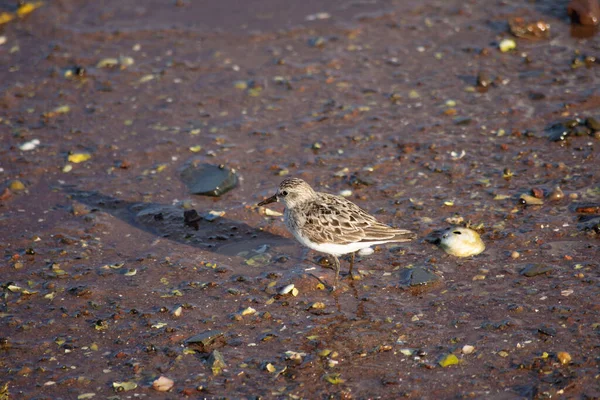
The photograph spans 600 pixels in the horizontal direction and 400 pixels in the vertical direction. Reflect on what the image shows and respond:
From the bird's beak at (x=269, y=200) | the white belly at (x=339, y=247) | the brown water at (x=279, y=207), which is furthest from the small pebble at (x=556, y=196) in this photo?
the bird's beak at (x=269, y=200)

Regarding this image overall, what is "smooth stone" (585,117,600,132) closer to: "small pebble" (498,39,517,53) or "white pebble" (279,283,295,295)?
"small pebble" (498,39,517,53)

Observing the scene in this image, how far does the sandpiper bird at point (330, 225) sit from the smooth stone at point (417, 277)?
0.35 meters

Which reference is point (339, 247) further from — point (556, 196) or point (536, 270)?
point (556, 196)

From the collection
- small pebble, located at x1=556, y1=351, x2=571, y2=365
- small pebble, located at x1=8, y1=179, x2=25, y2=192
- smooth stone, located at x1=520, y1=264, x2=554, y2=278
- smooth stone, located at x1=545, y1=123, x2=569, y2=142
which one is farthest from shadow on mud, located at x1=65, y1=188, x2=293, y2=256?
smooth stone, located at x1=545, y1=123, x2=569, y2=142

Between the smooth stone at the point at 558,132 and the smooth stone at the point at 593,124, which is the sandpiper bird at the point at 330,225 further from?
the smooth stone at the point at 593,124

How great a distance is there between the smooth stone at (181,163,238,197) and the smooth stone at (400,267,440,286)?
258 centimetres

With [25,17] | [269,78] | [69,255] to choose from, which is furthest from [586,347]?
[25,17]

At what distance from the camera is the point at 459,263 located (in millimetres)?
7488

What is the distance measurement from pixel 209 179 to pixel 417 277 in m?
3.00

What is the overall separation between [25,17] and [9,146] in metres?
4.03

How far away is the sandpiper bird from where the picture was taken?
7.28 meters

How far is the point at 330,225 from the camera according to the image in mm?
7402

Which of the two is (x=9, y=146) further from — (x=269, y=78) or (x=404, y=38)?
(x=404, y=38)

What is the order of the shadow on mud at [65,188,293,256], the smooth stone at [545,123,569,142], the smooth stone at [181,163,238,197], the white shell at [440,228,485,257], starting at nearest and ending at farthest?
the white shell at [440,228,485,257], the shadow on mud at [65,188,293,256], the smooth stone at [181,163,238,197], the smooth stone at [545,123,569,142]
